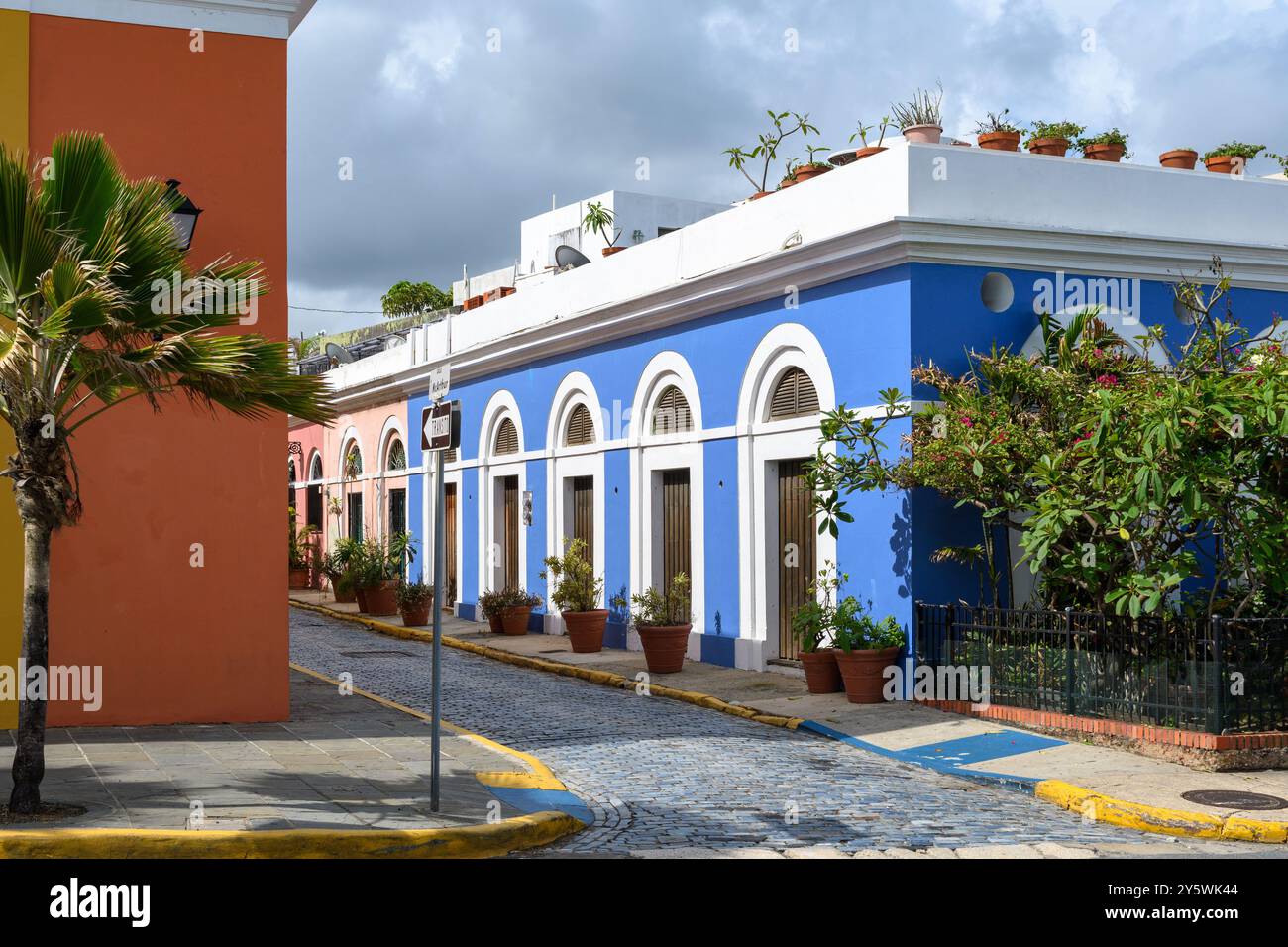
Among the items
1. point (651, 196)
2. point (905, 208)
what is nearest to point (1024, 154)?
point (905, 208)

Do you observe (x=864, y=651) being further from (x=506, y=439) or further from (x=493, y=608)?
(x=506, y=439)

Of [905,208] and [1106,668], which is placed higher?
[905,208]

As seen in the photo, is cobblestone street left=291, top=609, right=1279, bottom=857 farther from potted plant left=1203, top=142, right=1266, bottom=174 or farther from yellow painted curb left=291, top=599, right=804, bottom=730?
potted plant left=1203, top=142, right=1266, bottom=174

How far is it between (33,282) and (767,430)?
31.3 feet

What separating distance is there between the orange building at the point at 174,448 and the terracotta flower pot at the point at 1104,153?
8445mm

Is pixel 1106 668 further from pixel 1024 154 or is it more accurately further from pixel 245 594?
pixel 245 594

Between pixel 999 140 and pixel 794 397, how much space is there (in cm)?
355

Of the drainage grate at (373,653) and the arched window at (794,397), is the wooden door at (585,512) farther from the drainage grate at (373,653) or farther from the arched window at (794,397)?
the arched window at (794,397)

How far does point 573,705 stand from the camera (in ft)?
46.4

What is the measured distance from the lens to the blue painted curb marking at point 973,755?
10.2 metres

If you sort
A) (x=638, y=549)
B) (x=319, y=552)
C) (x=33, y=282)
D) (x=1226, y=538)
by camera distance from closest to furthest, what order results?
(x=33, y=282)
(x=1226, y=538)
(x=638, y=549)
(x=319, y=552)

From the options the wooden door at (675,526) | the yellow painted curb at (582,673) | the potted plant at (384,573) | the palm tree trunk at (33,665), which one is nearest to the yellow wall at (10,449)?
the palm tree trunk at (33,665)

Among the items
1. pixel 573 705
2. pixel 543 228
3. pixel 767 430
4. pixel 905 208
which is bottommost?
pixel 573 705

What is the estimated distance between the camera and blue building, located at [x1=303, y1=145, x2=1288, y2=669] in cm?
1380
